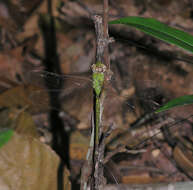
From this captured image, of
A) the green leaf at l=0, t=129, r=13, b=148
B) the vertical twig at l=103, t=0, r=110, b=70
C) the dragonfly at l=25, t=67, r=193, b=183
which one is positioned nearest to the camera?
the vertical twig at l=103, t=0, r=110, b=70

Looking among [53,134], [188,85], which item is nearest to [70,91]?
[53,134]

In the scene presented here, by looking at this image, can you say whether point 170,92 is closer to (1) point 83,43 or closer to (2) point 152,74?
(2) point 152,74

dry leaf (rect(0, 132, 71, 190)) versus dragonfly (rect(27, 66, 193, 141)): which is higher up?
dragonfly (rect(27, 66, 193, 141))

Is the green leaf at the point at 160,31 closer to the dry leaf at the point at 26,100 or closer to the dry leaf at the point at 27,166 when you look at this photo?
the dry leaf at the point at 27,166

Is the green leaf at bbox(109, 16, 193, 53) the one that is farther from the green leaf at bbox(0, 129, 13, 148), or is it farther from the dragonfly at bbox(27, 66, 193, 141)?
the green leaf at bbox(0, 129, 13, 148)

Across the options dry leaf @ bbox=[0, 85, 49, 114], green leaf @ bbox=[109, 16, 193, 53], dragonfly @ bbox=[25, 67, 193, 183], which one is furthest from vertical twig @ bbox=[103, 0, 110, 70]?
dry leaf @ bbox=[0, 85, 49, 114]

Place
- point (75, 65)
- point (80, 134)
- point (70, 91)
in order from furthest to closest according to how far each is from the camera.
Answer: point (75, 65) → point (70, 91) → point (80, 134)

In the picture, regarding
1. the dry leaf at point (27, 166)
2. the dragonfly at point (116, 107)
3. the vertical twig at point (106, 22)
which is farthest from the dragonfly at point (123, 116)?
the vertical twig at point (106, 22)

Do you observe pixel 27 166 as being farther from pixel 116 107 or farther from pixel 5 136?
pixel 116 107
